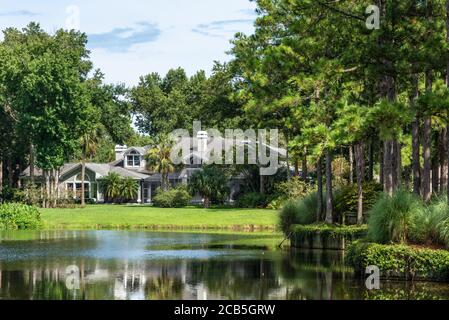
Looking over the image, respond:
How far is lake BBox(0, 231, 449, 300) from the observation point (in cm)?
1877

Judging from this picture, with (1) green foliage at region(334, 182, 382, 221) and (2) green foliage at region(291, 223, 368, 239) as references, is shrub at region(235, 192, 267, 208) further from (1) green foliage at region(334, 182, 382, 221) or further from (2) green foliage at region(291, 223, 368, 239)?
(2) green foliage at region(291, 223, 368, 239)

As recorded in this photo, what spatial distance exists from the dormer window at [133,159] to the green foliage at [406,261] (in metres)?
69.8

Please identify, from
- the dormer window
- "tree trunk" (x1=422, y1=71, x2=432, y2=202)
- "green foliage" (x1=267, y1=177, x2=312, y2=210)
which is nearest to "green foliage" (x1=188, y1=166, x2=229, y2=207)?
"green foliage" (x1=267, y1=177, x2=312, y2=210)

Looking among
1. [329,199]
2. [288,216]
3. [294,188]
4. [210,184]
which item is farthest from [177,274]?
[210,184]

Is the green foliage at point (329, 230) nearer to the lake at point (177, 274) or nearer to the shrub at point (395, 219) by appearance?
the lake at point (177, 274)

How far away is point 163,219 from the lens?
56125mm

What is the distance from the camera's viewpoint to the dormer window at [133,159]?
297ft

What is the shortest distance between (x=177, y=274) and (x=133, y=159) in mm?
68260

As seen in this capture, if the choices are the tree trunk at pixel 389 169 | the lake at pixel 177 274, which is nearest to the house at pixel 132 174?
the lake at pixel 177 274

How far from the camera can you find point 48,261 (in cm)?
2755

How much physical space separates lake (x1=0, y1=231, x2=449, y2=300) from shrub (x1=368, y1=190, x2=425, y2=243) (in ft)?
5.07
